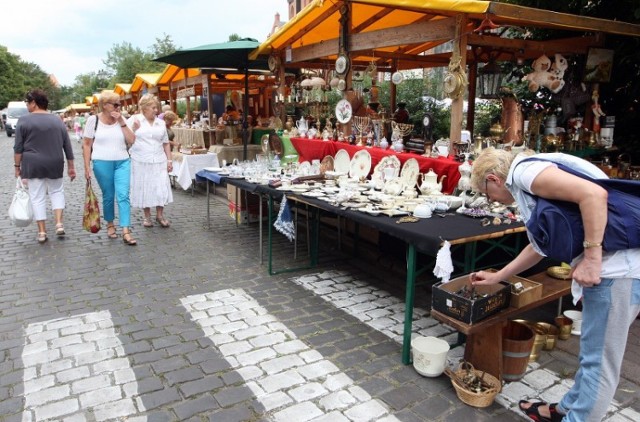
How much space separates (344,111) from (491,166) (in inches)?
178

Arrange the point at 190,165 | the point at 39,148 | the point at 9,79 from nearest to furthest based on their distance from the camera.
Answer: the point at 39,148
the point at 190,165
the point at 9,79

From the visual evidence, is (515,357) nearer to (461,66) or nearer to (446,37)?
(461,66)

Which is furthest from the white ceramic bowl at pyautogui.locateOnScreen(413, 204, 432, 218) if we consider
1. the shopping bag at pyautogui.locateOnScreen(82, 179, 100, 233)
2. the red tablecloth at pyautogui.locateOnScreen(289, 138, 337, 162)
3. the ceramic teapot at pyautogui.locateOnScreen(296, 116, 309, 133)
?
the ceramic teapot at pyautogui.locateOnScreen(296, 116, 309, 133)

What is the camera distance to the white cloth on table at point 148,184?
250 inches

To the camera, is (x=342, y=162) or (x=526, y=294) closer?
(x=526, y=294)

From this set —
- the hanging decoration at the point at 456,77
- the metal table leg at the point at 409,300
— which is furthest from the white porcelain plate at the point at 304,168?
the metal table leg at the point at 409,300

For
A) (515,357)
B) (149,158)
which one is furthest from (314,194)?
(149,158)

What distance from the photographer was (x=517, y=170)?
2105mm

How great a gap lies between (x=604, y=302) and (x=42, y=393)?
310 centimetres

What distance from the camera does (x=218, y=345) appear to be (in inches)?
136

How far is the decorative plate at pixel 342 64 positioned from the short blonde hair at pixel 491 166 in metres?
4.34

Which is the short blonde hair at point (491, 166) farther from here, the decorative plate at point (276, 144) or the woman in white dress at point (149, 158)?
the decorative plate at point (276, 144)

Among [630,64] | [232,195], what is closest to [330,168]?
[232,195]

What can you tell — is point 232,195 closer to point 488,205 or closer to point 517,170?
point 488,205
